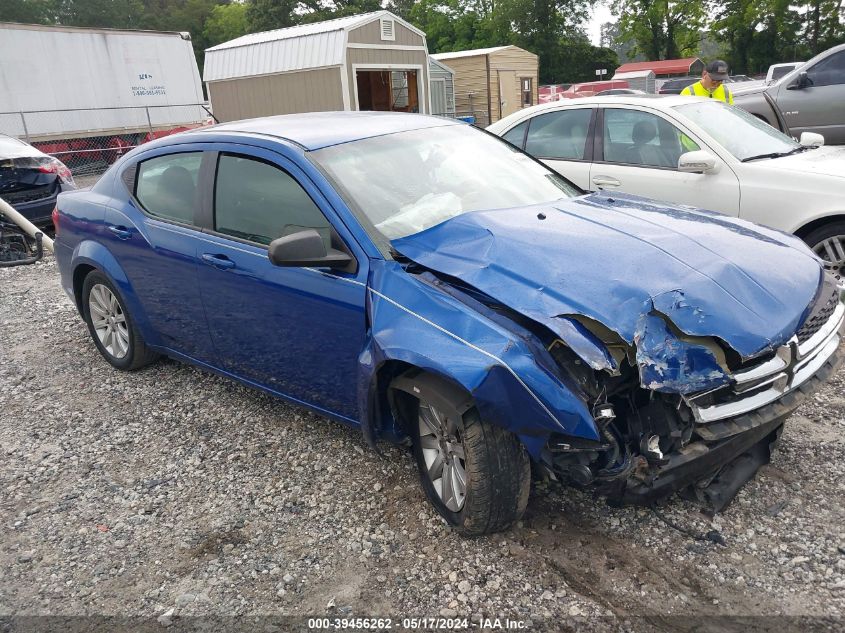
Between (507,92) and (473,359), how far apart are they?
2630cm

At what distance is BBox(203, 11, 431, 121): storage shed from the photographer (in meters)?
19.0

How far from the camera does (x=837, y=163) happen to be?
17.3 feet

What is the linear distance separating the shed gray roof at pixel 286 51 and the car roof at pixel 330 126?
1573cm

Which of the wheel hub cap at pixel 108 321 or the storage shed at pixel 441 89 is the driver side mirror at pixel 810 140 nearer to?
the wheel hub cap at pixel 108 321

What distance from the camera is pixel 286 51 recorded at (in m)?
19.9

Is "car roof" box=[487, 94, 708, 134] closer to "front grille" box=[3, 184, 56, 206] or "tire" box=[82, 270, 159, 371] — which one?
"tire" box=[82, 270, 159, 371]

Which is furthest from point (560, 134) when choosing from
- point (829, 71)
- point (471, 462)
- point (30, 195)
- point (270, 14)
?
point (270, 14)

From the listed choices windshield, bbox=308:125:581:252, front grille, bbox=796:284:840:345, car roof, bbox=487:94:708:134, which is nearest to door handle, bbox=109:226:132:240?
windshield, bbox=308:125:581:252

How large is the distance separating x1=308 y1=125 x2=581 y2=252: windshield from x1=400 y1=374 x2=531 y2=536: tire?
0.80 meters

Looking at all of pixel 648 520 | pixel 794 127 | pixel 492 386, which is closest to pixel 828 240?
pixel 648 520

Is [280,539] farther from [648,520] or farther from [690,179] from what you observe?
[690,179]

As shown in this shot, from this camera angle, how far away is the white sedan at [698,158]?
5.00 metres

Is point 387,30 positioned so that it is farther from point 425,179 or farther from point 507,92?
point 425,179

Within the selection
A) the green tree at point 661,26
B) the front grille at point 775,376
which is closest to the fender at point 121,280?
the front grille at point 775,376
